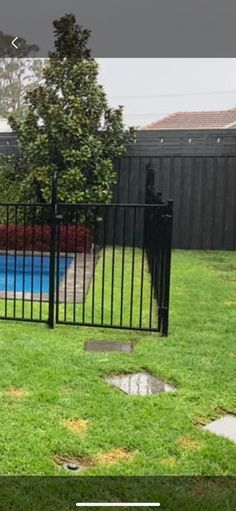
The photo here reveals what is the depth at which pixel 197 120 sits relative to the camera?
1594cm

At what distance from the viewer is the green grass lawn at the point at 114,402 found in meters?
2.45

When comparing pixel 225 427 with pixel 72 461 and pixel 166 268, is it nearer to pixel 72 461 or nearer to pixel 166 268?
pixel 72 461

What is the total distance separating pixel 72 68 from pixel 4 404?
759 centimetres

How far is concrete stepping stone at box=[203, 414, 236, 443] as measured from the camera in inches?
108

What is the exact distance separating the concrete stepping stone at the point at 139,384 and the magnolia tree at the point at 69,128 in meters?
6.16

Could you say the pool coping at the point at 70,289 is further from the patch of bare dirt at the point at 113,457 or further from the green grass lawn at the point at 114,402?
the patch of bare dirt at the point at 113,457

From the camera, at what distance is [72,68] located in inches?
372

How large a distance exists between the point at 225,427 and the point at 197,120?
553 inches

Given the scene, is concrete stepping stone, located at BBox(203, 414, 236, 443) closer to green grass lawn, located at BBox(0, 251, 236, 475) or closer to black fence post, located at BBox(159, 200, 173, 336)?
green grass lawn, located at BBox(0, 251, 236, 475)

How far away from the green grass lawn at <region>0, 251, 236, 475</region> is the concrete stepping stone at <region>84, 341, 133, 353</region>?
0.06 m

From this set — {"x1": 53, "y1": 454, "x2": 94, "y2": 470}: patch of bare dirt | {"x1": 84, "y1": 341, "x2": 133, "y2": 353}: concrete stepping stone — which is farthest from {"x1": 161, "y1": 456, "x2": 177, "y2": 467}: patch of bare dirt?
{"x1": 84, "y1": 341, "x2": 133, "y2": 353}: concrete stepping stone

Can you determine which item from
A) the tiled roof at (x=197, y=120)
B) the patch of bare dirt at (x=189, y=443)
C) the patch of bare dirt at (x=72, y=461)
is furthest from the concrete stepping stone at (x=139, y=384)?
the tiled roof at (x=197, y=120)

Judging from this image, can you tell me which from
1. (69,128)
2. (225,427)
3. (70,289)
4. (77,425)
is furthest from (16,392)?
(69,128)

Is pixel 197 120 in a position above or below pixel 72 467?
above
